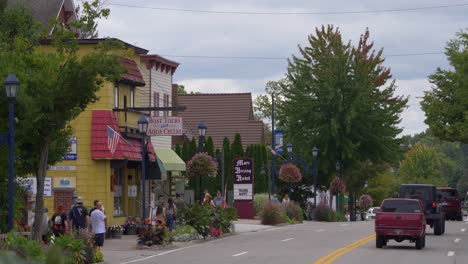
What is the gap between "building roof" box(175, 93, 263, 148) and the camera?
76312mm

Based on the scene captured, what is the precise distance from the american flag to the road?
5.82 metres

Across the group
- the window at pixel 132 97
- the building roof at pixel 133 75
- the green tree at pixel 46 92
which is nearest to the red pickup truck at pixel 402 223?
the green tree at pixel 46 92

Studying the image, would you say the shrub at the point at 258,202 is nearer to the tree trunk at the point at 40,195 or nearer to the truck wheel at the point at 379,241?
the truck wheel at the point at 379,241

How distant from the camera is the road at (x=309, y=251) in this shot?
23.5m

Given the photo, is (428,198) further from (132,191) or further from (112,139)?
(132,191)

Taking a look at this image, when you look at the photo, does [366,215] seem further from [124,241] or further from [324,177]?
[124,241]

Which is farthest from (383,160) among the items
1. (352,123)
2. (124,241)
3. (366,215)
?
(124,241)

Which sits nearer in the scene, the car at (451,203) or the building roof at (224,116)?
the car at (451,203)

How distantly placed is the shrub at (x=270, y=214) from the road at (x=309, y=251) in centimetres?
981

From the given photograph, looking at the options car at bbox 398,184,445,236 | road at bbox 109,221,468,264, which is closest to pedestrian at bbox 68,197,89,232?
road at bbox 109,221,468,264

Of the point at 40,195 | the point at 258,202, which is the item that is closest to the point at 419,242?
the point at 40,195

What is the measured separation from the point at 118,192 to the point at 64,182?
3171 mm

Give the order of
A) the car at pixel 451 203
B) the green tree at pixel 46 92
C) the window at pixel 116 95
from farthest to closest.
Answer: the car at pixel 451 203, the window at pixel 116 95, the green tree at pixel 46 92

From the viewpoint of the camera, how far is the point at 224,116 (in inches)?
3093
